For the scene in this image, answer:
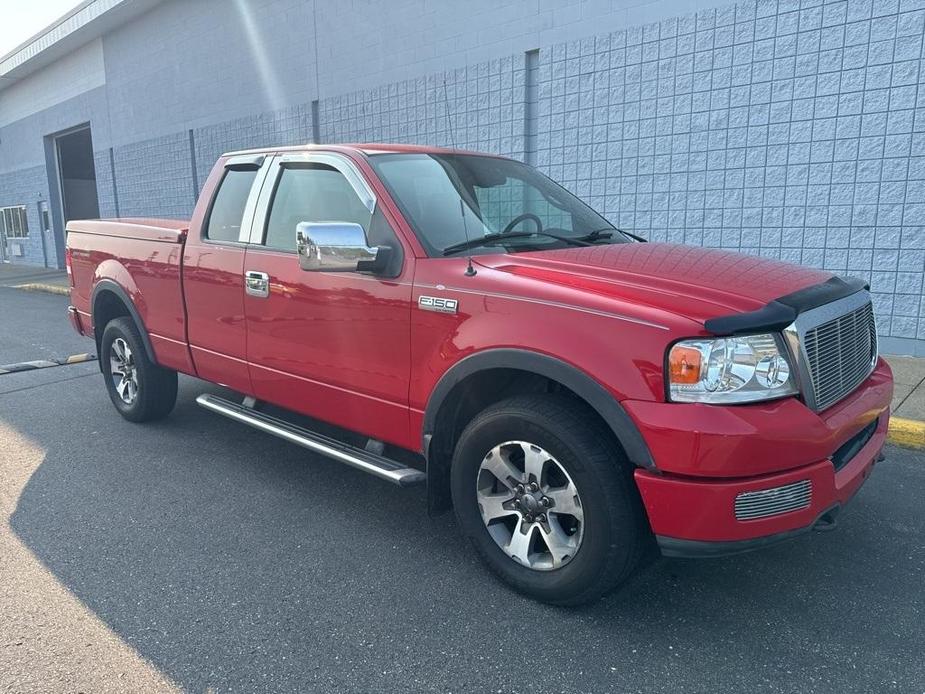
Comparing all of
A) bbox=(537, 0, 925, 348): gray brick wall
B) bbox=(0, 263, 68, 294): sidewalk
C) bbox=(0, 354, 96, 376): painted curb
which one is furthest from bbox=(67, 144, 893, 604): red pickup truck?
bbox=(0, 263, 68, 294): sidewalk

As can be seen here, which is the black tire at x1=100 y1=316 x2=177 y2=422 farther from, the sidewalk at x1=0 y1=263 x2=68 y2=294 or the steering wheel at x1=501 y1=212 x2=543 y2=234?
the sidewalk at x1=0 y1=263 x2=68 y2=294

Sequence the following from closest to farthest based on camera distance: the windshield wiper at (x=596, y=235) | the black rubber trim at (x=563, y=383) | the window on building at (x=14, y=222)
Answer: the black rubber trim at (x=563, y=383)
the windshield wiper at (x=596, y=235)
the window on building at (x=14, y=222)

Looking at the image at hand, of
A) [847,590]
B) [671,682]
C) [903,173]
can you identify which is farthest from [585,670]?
[903,173]

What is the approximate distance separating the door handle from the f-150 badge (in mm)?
1189

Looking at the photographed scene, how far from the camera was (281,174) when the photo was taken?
422 centimetres

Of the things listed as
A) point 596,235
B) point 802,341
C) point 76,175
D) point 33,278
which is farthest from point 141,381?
point 76,175

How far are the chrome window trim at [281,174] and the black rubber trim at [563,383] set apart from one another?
1.11 metres

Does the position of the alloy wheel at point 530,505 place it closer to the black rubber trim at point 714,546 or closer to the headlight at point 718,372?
the black rubber trim at point 714,546

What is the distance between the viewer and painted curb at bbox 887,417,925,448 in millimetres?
4852

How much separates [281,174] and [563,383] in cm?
240

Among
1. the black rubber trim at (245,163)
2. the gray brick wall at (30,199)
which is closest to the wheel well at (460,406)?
the black rubber trim at (245,163)

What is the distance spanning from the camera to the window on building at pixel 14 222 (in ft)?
87.8

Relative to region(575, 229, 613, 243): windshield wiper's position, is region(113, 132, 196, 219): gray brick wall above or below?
above

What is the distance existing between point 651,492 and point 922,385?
4758mm
